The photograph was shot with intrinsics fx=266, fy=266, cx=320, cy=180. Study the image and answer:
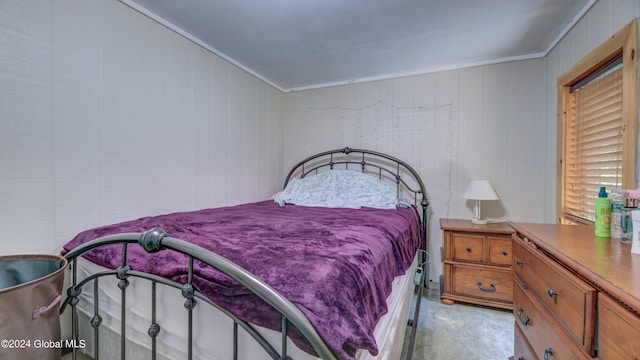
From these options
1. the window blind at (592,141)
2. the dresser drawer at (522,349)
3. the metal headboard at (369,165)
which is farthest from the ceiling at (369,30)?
the dresser drawer at (522,349)

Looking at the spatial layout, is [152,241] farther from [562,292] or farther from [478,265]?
[478,265]

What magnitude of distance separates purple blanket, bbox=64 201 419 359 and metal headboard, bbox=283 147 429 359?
1359 mm

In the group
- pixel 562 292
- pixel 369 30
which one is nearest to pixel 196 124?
pixel 369 30

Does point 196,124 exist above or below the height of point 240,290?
above

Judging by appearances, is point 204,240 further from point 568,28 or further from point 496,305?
point 568,28

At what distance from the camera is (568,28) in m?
2.04

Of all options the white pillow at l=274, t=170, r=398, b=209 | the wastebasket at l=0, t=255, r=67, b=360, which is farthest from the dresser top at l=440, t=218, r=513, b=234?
the wastebasket at l=0, t=255, r=67, b=360

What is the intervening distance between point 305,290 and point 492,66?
2983 millimetres

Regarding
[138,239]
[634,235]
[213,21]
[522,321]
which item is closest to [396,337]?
[522,321]

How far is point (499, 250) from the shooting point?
2.25 m

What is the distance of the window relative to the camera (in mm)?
1362

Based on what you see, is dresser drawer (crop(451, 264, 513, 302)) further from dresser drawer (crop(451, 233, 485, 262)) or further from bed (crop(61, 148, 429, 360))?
bed (crop(61, 148, 429, 360))

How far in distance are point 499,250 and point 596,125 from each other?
3.67 feet

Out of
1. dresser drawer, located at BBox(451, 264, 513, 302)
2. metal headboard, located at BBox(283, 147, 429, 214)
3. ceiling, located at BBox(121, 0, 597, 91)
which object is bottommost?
dresser drawer, located at BBox(451, 264, 513, 302)
